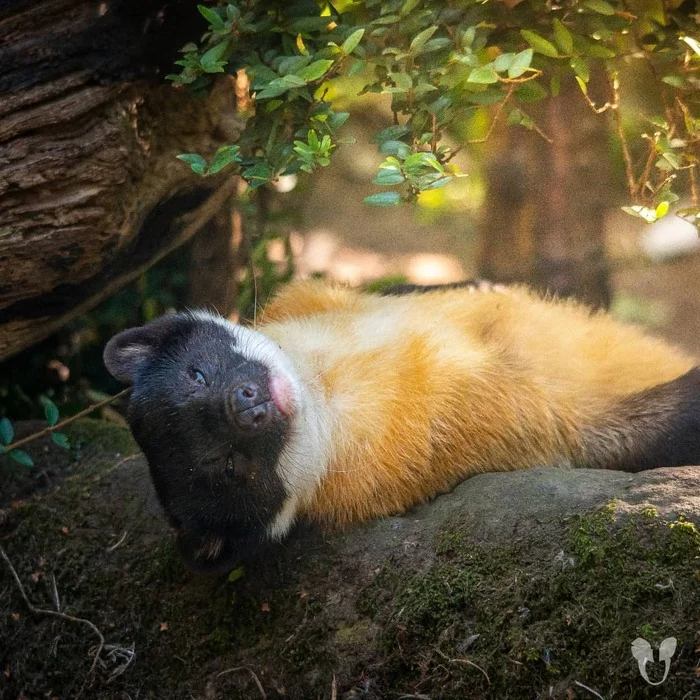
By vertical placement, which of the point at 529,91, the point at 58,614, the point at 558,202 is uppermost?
the point at 529,91

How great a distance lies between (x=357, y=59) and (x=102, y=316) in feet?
11.5

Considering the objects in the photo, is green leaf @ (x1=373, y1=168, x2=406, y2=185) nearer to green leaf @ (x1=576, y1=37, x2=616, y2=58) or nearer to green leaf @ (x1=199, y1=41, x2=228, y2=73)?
green leaf @ (x1=199, y1=41, x2=228, y2=73)

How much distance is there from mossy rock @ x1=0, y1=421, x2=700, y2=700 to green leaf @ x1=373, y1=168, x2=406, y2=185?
1.61m

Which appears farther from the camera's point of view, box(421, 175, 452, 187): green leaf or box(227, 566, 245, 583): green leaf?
box(227, 566, 245, 583): green leaf

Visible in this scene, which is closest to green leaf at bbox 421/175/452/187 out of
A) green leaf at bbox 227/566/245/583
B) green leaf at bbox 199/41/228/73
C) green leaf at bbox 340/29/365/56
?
green leaf at bbox 340/29/365/56

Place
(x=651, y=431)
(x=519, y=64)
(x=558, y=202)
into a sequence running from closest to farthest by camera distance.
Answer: (x=519, y=64), (x=651, y=431), (x=558, y=202)

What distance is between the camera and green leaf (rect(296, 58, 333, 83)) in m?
3.64

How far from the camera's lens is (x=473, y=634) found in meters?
3.46

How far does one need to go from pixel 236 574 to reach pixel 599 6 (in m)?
3.39

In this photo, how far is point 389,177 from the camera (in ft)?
11.9

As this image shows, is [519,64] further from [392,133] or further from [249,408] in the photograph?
[249,408]

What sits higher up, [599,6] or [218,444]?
[599,6]

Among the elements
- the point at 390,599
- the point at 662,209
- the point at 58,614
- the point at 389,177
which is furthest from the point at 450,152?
the point at 58,614

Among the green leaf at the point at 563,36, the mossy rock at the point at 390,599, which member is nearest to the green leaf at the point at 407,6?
the green leaf at the point at 563,36
